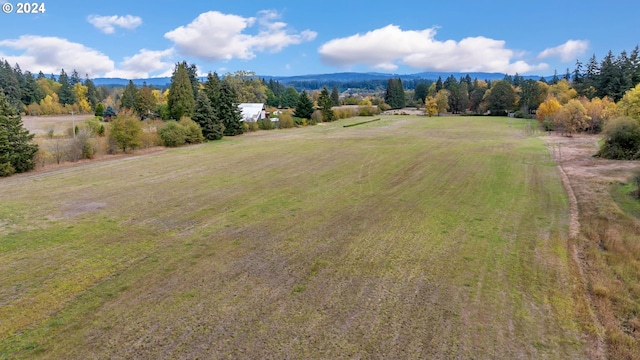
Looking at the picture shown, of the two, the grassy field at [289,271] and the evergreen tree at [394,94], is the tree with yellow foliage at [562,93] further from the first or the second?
the grassy field at [289,271]

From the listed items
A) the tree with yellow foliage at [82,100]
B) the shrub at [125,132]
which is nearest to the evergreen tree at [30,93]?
the tree with yellow foliage at [82,100]

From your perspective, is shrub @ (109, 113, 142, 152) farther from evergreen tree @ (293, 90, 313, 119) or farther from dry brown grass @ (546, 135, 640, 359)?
evergreen tree @ (293, 90, 313, 119)

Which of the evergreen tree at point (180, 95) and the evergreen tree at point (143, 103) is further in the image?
the evergreen tree at point (143, 103)

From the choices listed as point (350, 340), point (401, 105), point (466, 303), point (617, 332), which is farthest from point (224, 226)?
point (401, 105)

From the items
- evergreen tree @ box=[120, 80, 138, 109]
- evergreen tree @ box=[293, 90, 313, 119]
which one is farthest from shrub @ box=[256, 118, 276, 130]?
evergreen tree @ box=[120, 80, 138, 109]

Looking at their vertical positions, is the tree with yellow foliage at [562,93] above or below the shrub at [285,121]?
above

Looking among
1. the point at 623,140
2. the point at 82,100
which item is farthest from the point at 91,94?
the point at 623,140

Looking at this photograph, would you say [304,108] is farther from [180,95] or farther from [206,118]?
[206,118]

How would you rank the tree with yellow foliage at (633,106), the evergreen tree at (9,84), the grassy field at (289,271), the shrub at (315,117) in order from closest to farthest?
1. the grassy field at (289,271)
2. the tree with yellow foliage at (633,106)
3. the shrub at (315,117)
4. the evergreen tree at (9,84)
